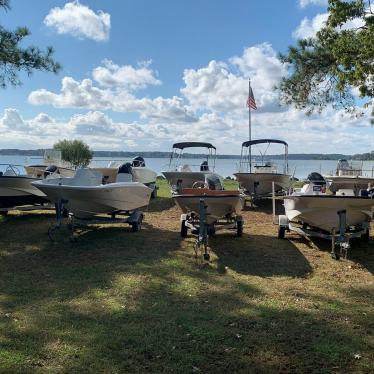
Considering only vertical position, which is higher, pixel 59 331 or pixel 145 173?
pixel 145 173

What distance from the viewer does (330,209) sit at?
8109 mm

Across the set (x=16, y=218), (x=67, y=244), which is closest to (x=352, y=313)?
(x=67, y=244)

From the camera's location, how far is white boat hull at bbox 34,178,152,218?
876cm

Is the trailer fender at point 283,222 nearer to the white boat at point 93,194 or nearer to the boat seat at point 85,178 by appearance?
the white boat at point 93,194

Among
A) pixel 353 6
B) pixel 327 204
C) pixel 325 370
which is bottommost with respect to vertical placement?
pixel 325 370

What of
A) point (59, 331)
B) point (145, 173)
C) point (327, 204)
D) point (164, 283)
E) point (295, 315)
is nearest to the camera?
point (59, 331)

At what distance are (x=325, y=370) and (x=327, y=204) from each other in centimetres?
470

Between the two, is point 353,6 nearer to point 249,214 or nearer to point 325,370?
point 249,214

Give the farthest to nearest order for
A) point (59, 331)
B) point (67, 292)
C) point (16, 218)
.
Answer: point (16, 218)
point (67, 292)
point (59, 331)

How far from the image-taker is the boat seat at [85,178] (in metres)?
9.95

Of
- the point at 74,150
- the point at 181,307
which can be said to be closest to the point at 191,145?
the point at 181,307

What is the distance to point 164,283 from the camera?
6.09m

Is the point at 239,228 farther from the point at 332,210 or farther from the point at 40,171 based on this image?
the point at 40,171

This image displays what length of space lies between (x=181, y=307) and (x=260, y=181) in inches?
390
